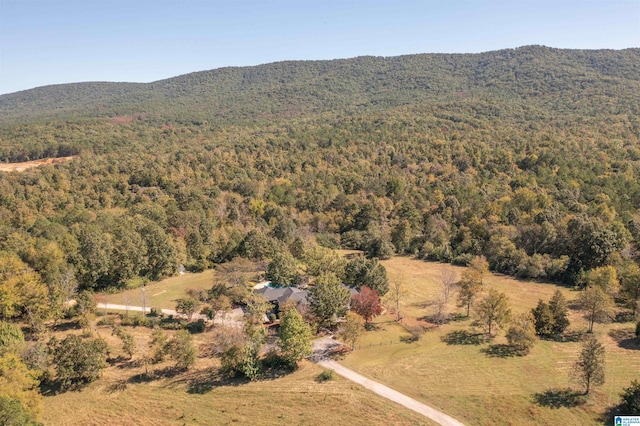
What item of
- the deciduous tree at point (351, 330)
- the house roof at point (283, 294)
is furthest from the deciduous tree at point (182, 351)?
the deciduous tree at point (351, 330)

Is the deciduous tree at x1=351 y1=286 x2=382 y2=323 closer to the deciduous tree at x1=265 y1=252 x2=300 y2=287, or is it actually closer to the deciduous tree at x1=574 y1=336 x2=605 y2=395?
the deciduous tree at x1=265 y1=252 x2=300 y2=287

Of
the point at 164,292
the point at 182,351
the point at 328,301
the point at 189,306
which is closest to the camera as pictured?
the point at 182,351

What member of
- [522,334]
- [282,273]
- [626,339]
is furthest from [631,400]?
[282,273]

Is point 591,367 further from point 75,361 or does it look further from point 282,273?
point 75,361

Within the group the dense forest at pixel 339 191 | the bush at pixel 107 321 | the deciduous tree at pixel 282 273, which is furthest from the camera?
the dense forest at pixel 339 191

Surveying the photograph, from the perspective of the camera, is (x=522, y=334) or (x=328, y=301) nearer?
(x=522, y=334)

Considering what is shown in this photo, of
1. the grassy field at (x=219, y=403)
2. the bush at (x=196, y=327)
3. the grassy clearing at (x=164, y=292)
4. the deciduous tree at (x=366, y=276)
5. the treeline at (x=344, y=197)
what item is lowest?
the grassy field at (x=219, y=403)

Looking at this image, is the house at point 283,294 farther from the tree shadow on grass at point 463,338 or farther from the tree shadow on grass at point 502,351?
the tree shadow on grass at point 502,351
